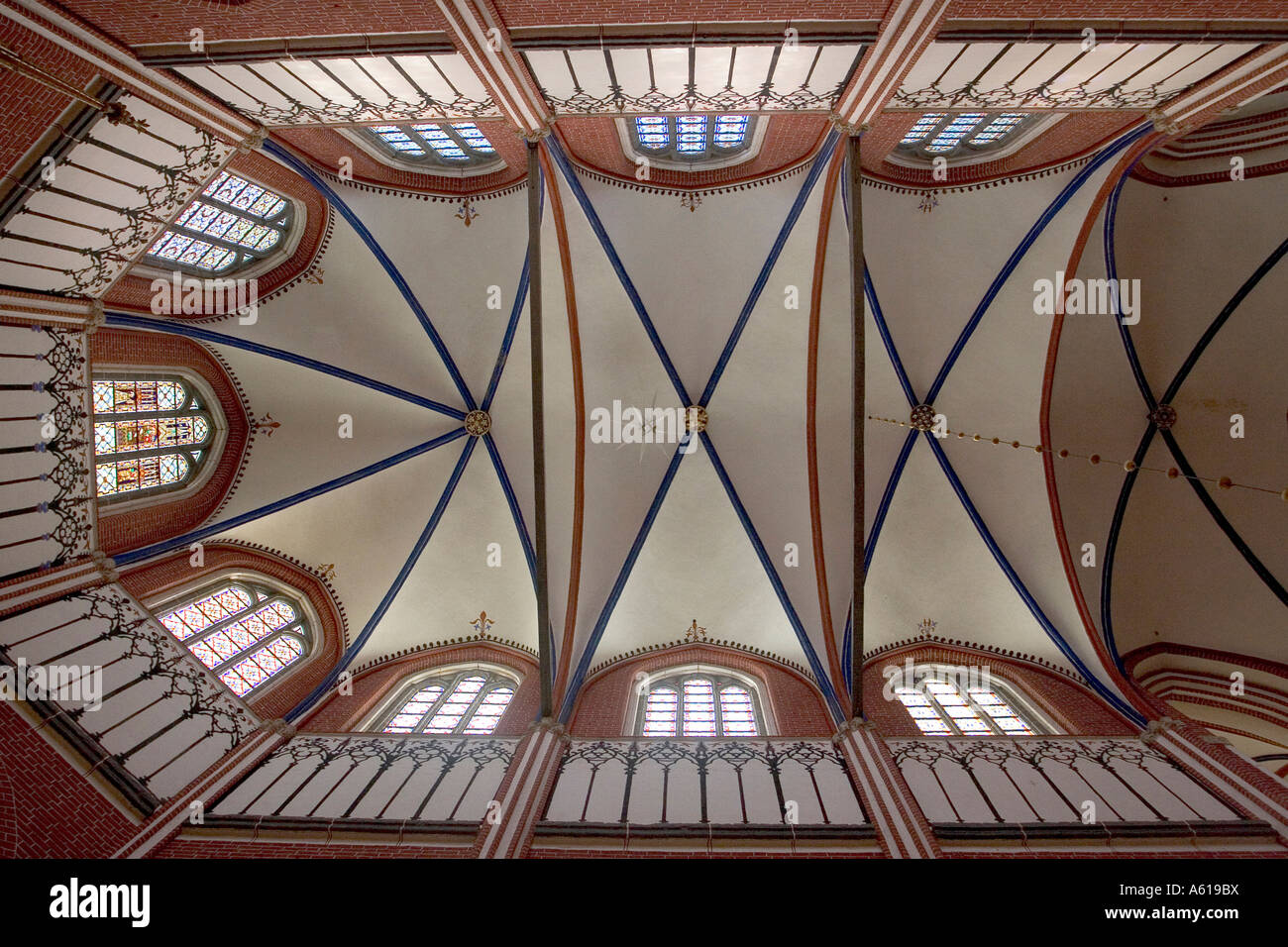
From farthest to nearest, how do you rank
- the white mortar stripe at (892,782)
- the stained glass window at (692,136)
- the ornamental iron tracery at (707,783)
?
the stained glass window at (692,136) < the ornamental iron tracery at (707,783) < the white mortar stripe at (892,782)

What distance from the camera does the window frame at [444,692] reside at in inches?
413

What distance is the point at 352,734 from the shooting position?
30.3ft

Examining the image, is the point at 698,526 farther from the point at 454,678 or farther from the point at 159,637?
the point at 159,637

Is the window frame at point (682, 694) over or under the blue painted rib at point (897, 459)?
under

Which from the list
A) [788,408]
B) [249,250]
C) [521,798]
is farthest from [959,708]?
[249,250]

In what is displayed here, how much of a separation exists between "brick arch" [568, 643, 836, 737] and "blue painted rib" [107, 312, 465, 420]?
6382 millimetres

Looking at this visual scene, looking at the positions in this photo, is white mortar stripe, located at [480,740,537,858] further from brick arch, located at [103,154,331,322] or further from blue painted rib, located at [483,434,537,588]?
brick arch, located at [103,154,331,322]

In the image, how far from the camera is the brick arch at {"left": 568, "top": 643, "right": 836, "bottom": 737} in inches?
396

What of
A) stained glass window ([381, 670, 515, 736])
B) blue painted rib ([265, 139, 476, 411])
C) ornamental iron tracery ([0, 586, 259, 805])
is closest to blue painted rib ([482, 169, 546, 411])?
blue painted rib ([265, 139, 476, 411])

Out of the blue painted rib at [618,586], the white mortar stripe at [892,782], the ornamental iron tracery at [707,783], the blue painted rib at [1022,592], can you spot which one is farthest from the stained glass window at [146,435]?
the blue painted rib at [1022,592]

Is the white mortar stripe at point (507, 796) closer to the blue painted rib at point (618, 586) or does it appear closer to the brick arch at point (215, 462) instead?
the blue painted rib at point (618, 586)

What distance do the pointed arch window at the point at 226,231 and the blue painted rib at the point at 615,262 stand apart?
16.7 feet

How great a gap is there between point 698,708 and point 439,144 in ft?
35.8

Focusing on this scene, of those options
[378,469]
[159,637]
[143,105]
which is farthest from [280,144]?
[159,637]
